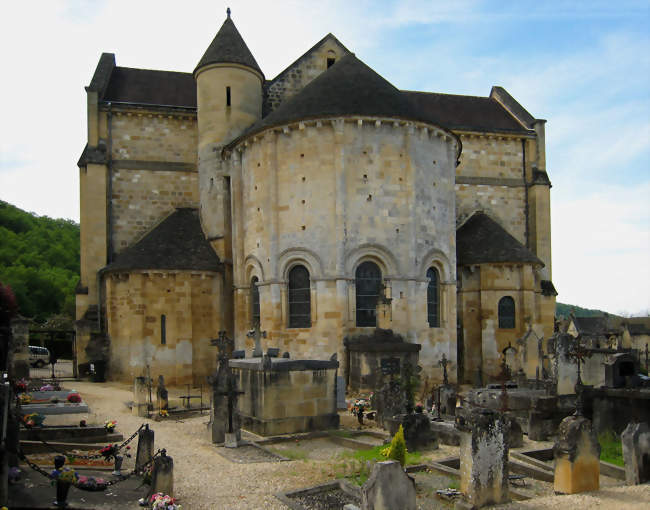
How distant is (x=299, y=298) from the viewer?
22.4m

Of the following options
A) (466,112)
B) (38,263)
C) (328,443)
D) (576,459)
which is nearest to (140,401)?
(328,443)

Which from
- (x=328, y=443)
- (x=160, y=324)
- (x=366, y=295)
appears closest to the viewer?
(x=328, y=443)

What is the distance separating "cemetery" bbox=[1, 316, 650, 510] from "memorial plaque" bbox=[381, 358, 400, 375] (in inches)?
28.0

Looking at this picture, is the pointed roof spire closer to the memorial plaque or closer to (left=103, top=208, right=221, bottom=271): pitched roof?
(left=103, top=208, right=221, bottom=271): pitched roof

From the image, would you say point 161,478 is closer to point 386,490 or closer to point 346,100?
point 386,490

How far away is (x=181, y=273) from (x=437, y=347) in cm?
1011

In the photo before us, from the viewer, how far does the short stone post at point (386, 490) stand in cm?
750

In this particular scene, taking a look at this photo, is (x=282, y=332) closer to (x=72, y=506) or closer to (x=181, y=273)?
(x=181, y=273)

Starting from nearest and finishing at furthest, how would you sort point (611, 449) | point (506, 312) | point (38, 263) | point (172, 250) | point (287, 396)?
point (611, 449) → point (287, 396) → point (172, 250) → point (506, 312) → point (38, 263)

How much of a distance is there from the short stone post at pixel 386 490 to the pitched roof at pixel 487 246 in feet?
66.7

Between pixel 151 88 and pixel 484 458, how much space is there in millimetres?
26649

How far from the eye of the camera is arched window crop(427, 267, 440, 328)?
2334 cm

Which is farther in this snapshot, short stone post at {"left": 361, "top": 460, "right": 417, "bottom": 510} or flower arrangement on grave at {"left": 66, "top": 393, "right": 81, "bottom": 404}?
flower arrangement on grave at {"left": 66, "top": 393, "right": 81, "bottom": 404}

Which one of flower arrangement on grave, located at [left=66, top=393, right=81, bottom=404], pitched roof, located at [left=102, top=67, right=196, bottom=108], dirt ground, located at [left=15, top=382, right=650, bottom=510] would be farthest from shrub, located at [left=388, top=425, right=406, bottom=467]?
pitched roof, located at [left=102, top=67, right=196, bottom=108]
